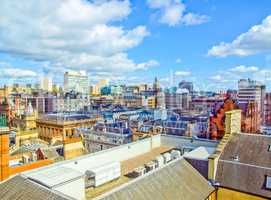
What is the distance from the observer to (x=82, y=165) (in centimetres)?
1541

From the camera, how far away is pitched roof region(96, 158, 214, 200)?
10898mm

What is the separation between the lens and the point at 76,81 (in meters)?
174

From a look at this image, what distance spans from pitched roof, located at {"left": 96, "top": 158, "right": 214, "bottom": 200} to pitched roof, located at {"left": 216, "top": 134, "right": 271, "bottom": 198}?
1374 mm

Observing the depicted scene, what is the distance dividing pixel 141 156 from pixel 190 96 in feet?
357

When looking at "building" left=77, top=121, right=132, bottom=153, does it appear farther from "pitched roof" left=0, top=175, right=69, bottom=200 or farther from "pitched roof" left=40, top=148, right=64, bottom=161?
"pitched roof" left=0, top=175, right=69, bottom=200

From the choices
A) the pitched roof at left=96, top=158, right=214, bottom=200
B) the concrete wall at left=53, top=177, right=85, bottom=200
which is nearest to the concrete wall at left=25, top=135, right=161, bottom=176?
the concrete wall at left=53, top=177, right=85, bottom=200

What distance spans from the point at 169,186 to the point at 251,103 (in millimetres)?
50127

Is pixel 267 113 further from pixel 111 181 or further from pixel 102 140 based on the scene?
pixel 111 181

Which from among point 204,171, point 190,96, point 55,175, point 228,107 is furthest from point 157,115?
point 190,96

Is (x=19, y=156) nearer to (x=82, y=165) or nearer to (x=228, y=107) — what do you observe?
(x=82, y=165)

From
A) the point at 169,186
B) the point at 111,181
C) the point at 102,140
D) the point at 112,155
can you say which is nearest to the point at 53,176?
the point at 111,181

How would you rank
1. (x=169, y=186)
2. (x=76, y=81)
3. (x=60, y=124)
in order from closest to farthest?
(x=169, y=186) < (x=60, y=124) < (x=76, y=81)

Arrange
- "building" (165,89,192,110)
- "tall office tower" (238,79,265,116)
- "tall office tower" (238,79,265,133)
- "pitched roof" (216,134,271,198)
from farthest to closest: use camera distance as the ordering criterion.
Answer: "building" (165,89,192,110) → "tall office tower" (238,79,265,116) → "tall office tower" (238,79,265,133) → "pitched roof" (216,134,271,198)

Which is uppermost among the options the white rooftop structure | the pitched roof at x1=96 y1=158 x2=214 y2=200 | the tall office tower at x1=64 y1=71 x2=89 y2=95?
the tall office tower at x1=64 y1=71 x2=89 y2=95
